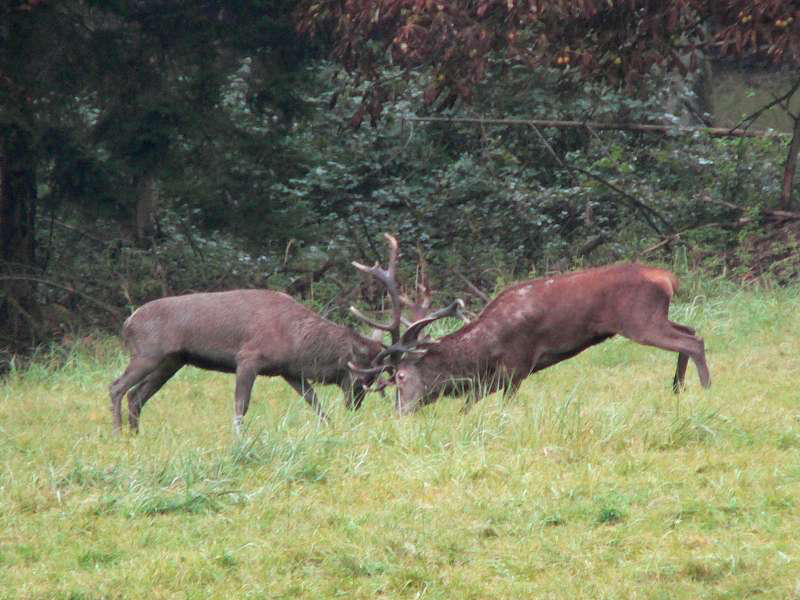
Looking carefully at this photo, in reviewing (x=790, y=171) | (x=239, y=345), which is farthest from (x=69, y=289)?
(x=790, y=171)

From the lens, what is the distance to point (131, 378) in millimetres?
10445

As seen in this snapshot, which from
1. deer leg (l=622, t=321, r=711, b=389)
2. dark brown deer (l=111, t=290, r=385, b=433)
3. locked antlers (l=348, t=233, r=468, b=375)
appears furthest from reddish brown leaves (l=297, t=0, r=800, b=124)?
deer leg (l=622, t=321, r=711, b=389)

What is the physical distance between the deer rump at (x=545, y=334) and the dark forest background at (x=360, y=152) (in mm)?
2426

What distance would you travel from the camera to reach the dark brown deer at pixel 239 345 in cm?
1050

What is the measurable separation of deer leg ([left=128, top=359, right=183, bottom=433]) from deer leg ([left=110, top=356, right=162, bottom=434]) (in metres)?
0.15

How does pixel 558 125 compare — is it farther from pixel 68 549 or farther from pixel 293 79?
pixel 68 549

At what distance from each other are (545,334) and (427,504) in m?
4.10

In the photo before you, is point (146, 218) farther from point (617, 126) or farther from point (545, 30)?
point (545, 30)

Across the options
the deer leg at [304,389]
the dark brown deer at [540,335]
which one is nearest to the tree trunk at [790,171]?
the dark brown deer at [540,335]

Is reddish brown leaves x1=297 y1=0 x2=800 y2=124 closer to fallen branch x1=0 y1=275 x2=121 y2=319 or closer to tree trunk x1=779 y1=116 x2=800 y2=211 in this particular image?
tree trunk x1=779 y1=116 x2=800 y2=211

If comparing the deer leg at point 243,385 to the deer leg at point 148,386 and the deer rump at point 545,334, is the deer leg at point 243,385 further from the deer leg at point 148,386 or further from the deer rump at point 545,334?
the deer rump at point 545,334

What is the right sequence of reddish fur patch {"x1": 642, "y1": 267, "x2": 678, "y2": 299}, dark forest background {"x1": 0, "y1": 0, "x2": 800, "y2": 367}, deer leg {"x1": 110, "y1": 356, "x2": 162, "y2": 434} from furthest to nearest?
1. dark forest background {"x1": 0, "y1": 0, "x2": 800, "y2": 367}
2. reddish fur patch {"x1": 642, "y1": 267, "x2": 678, "y2": 299}
3. deer leg {"x1": 110, "y1": 356, "x2": 162, "y2": 434}

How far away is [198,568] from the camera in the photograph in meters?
5.94

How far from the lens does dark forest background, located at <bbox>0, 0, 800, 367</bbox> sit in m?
14.8
